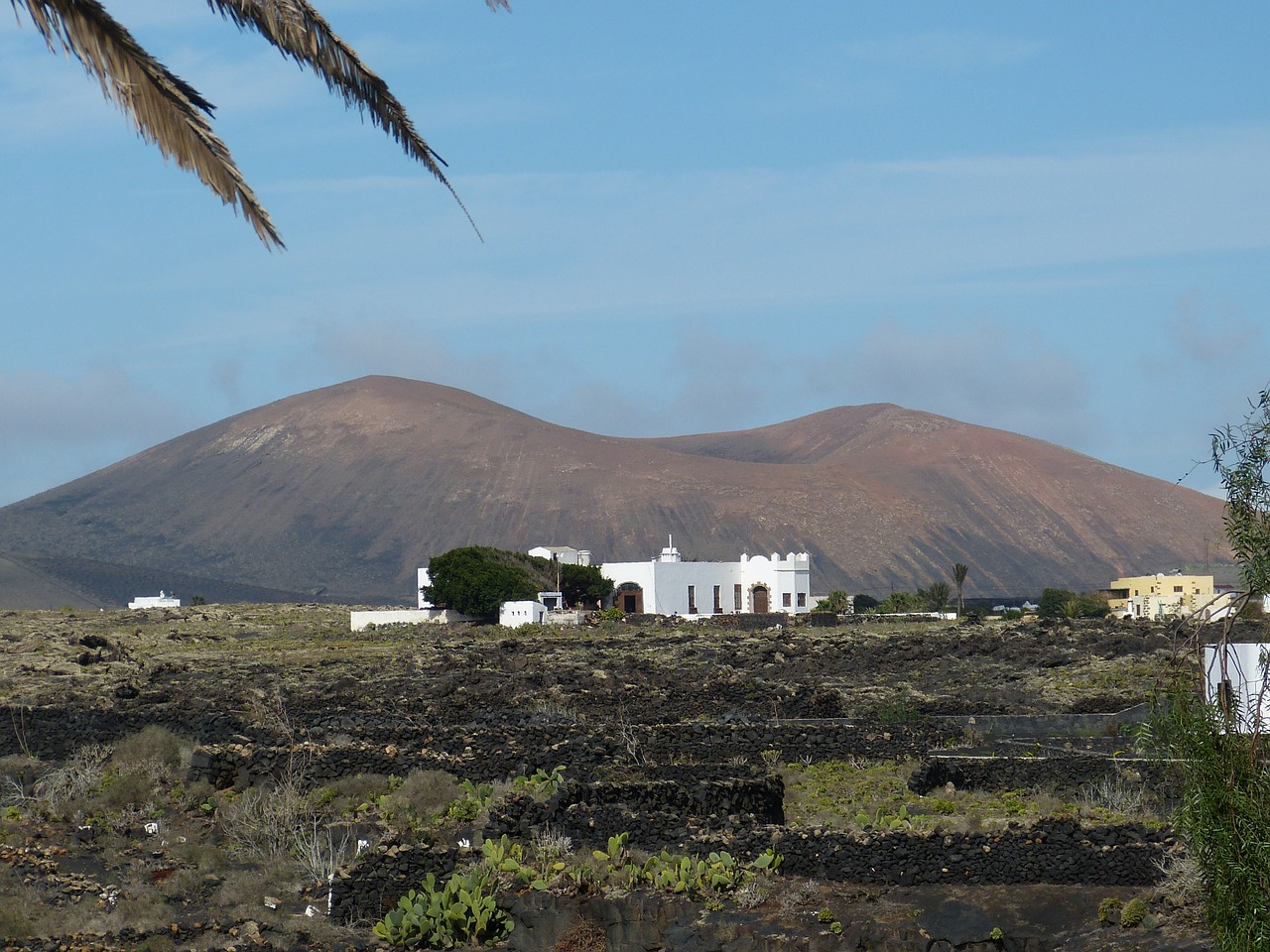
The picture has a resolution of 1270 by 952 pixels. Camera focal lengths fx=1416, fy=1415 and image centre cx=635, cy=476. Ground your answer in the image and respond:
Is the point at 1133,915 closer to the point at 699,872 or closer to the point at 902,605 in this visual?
the point at 699,872

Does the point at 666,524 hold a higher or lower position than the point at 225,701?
higher

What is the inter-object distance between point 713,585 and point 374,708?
41.9 m

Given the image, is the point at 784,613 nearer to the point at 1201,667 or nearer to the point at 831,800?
the point at 831,800

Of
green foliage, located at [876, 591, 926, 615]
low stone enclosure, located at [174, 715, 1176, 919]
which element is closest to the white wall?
green foliage, located at [876, 591, 926, 615]

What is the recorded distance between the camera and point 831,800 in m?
21.9

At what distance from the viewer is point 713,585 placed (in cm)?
7469

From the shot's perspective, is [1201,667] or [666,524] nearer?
[1201,667]

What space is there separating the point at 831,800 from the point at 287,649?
31.5m

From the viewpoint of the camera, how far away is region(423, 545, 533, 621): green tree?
62562 millimetres

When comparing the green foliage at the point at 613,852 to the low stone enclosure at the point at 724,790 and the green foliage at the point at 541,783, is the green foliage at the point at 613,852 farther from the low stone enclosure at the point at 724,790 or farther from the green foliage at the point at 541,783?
the green foliage at the point at 541,783

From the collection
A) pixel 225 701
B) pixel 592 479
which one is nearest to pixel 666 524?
pixel 592 479

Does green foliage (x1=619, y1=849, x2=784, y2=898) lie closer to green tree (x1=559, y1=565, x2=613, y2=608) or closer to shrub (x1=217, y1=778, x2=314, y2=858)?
shrub (x1=217, y1=778, x2=314, y2=858)

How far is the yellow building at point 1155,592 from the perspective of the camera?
92400 mm

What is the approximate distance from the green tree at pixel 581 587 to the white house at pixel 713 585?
1307 millimetres
